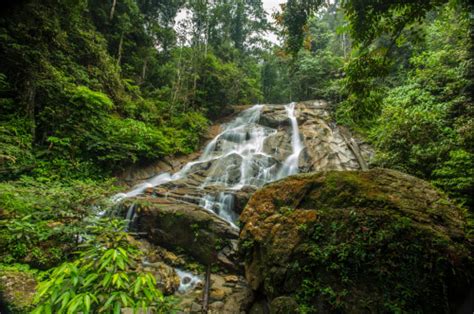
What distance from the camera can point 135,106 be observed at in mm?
12766

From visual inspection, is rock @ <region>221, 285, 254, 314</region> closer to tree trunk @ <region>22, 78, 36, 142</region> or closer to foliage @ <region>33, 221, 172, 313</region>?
foliage @ <region>33, 221, 172, 313</region>

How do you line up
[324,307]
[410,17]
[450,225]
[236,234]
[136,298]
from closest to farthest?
1. [136,298]
2. [410,17]
3. [324,307]
4. [450,225]
5. [236,234]

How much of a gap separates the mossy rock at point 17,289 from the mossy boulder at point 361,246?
3437 millimetres

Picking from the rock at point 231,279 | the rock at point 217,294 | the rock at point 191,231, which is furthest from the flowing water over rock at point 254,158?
the rock at point 217,294

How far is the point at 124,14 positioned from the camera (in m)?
14.8

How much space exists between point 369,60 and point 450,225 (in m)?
2.89

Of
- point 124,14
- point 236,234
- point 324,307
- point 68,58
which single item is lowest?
point 236,234

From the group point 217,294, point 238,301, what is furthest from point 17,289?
point 238,301

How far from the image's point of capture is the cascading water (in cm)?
891

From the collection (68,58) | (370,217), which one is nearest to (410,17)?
(370,217)

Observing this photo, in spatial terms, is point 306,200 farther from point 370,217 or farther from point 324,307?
point 324,307

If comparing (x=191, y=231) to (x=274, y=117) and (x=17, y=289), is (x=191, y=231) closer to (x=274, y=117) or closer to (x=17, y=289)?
(x=17, y=289)

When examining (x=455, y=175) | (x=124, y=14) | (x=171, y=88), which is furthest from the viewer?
(x=171, y=88)

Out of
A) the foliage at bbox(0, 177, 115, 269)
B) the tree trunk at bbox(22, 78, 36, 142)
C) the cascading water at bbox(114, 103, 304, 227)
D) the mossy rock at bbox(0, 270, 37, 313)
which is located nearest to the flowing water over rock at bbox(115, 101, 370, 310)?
the cascading water at bbox(114, 103, 304, 227)
